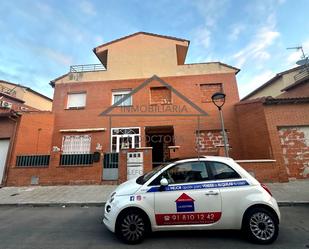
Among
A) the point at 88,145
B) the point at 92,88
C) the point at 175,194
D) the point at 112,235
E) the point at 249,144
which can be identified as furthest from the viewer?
the point at 92,88

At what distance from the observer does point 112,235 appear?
399 centimetres

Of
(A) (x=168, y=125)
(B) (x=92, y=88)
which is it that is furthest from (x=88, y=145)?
(A) (x=168, y=125)

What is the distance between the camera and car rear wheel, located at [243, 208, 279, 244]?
3.51 metres

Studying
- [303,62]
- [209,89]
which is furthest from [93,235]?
[303,62]

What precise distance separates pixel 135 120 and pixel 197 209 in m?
9.39

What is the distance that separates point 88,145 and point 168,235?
9.73m

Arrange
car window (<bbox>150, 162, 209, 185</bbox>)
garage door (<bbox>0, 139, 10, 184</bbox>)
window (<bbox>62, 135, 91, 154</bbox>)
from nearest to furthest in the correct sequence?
car window (<bbox>150, 162, 209, 185</bbox>), garage door (<bbox>0, 139, 10, 184</bbox>), window (<bbox>62, 135, 91, 154</bbox>)

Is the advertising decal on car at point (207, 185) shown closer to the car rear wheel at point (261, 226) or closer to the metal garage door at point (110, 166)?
the car rear wheel at point (261, 226)

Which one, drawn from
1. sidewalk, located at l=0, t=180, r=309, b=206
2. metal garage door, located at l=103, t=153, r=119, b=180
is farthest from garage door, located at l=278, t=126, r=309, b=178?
metal garage door, located at l=103, t=153, r=119, b=180

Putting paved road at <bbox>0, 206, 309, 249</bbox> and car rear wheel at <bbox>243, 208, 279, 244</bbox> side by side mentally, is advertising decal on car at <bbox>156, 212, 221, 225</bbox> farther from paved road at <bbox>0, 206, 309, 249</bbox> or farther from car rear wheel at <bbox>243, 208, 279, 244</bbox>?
car rear wheel at <bbox>243, 208, 279, 244</bbox>

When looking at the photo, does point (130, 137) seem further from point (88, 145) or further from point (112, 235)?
point (112, 235)

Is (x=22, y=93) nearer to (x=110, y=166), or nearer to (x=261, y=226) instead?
(x=110, y=166)

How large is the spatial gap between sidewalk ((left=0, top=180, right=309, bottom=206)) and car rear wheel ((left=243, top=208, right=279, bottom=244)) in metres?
3.13

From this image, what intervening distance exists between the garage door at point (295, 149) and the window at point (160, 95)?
702cm
